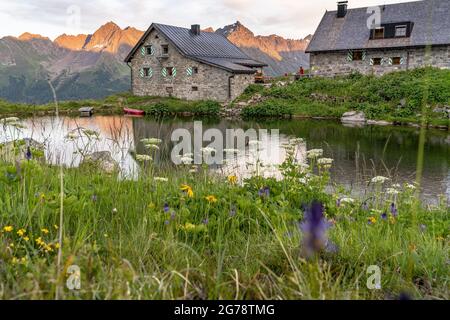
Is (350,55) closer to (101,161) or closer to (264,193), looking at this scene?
(101,161)

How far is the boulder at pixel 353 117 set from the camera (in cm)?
2715

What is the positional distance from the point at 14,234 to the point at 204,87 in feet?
119

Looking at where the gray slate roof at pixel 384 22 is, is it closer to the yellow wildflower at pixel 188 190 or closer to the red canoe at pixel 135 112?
the red canoe at pixel 135 112

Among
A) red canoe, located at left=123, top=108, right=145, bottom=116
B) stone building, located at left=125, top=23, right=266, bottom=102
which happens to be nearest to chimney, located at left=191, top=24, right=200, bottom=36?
stone building, located at left=125, top=23, right=266, bottom=102

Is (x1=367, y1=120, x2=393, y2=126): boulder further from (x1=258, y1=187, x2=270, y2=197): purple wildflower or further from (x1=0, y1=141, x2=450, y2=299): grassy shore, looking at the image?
(x1=258, y1=187, x2=270, y2=197): purple wildflower

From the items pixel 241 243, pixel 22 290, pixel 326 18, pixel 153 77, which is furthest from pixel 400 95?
pixel 22 290

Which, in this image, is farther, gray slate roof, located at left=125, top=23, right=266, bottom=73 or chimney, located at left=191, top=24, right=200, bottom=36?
chimney, located at left=191, top=24, right=200, bottom=36

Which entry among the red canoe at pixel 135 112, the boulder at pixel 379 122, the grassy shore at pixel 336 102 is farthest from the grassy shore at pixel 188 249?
the red canoe at pixel 135 112

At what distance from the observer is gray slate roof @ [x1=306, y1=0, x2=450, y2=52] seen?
34281 millimetres

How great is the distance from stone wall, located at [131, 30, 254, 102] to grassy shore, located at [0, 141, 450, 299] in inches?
1285

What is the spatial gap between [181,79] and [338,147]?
25664 millimetres

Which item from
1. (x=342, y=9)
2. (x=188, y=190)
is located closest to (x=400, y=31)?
(x=342, y=9)

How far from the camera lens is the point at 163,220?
12.8 feet
